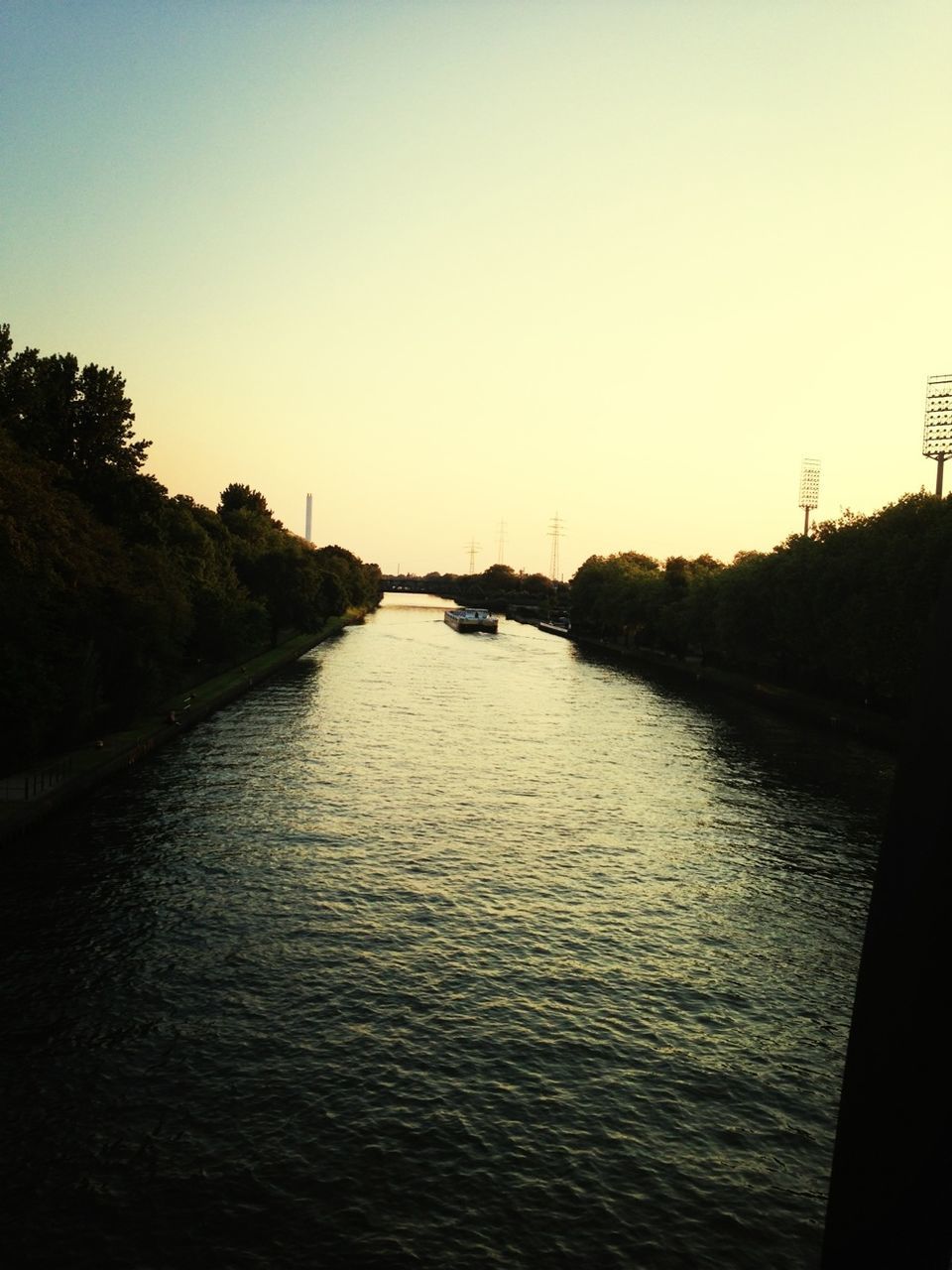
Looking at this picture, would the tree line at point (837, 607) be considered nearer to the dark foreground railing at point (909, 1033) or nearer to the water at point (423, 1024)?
the water at point (423, 1024)

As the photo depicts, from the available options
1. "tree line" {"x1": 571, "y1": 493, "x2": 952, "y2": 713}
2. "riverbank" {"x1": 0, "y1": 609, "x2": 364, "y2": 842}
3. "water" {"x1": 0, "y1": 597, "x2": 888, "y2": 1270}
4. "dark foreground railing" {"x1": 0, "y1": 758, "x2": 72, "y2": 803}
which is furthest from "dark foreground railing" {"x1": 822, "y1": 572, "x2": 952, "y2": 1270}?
"tree line" {"x1": 571, "y1": 493, "x2": 952, "y2": 713}

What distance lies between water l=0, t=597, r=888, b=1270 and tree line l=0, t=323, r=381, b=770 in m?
5.71

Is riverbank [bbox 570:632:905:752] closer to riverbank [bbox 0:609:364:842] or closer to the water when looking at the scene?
the water

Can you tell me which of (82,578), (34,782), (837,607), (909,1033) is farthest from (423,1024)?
(837,607)

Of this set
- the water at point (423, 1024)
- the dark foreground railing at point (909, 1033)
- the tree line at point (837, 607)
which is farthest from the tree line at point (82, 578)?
the tree line at point (837, 607)

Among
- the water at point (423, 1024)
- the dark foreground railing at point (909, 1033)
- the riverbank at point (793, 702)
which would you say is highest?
the dark foreground railing at point (909, 1033)

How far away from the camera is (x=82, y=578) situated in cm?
5128

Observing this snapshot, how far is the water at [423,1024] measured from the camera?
51.9 ft

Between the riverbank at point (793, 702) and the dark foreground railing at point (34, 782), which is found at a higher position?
the riverbank at point (793, 702)

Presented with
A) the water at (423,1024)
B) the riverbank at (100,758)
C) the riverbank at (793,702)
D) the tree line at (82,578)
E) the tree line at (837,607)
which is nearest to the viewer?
the water at (423,1024)

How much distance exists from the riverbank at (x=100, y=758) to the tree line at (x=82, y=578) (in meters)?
1.21

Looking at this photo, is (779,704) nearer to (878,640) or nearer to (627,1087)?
(878,640)

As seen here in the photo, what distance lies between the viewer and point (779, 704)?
85.2m

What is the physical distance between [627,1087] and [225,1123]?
8286 mm
